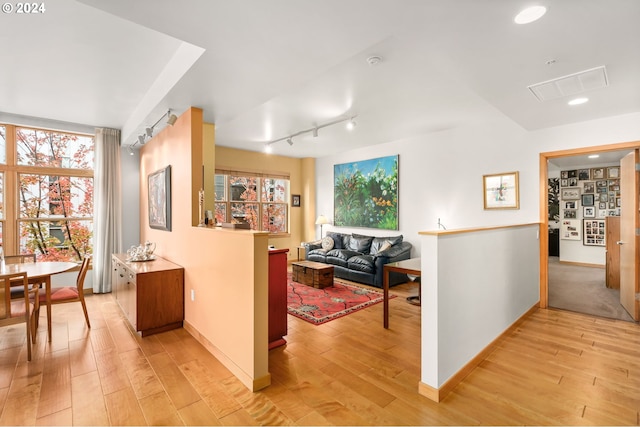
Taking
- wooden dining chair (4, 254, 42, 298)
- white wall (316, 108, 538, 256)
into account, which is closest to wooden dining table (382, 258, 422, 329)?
white wall (316, 108, 538, 256)

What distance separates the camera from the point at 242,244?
235 centimetres

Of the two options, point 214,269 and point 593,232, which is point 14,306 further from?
point 593,232

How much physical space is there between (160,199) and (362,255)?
141 inches

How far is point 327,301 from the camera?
4.35 m

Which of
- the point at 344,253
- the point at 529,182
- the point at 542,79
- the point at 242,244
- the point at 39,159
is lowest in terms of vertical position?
the point at 344,253

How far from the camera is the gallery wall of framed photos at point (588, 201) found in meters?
6.77

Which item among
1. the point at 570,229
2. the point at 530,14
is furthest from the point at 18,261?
the point at 570,229

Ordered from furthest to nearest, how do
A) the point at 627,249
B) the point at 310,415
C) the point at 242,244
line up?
the point at 627,249
the point at 242,244
the point at 310,415

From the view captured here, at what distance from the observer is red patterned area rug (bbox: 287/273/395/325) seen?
3803 mm

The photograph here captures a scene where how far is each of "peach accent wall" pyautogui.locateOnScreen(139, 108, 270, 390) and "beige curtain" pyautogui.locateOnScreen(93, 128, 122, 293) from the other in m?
1.23

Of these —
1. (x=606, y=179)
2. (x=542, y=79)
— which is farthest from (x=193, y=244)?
(x=606, y=179)

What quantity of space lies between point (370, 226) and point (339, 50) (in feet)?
15.6

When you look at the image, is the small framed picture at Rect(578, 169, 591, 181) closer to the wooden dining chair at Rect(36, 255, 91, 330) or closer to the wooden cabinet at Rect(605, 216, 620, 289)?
the wooden cabinet at Rect(605, 216, 620, 289)

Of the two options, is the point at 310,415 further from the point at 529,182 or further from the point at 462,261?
the point at 529,182
